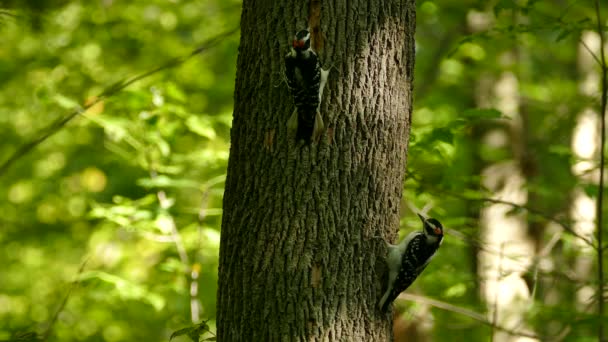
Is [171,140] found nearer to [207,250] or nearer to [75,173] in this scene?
[207,250]

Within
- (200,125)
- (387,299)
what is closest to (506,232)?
(200,125)

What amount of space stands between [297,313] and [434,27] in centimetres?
1183

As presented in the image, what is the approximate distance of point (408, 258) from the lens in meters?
3.11

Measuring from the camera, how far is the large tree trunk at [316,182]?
8.68ft

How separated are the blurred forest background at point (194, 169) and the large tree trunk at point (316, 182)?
133 cm

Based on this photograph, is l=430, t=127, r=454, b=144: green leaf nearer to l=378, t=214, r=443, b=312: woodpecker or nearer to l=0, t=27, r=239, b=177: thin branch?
l=378, t=214, r=443, b=312: woodpecker

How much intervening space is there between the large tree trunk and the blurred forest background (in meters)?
1.33

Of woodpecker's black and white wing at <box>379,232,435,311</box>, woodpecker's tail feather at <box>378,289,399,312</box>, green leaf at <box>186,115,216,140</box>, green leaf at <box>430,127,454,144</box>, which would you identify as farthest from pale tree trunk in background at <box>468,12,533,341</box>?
woodpecker's tail feather at <box>378,289,399,312</box>

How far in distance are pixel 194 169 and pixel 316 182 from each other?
409 centimetres

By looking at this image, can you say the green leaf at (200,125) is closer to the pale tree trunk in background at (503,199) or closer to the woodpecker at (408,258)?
the woodpecker at (408,258)

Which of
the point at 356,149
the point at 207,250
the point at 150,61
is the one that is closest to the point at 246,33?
the point at 356,149

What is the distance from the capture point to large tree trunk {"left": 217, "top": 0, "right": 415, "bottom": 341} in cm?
265

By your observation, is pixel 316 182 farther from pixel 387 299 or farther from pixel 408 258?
pixel 408 258

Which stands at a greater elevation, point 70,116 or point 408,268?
point 70,116
